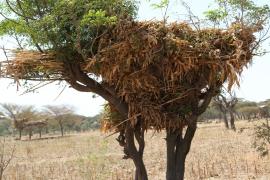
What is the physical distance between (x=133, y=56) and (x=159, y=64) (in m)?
0.42

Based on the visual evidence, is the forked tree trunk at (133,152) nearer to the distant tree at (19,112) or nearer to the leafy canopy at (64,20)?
the leafy canopy at (64,20)

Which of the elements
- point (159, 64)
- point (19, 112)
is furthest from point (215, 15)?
point (19, 112)

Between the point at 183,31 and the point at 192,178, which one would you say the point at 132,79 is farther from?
the point at 192,178

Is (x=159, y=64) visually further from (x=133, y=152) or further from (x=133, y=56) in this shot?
(x=133, y=152)

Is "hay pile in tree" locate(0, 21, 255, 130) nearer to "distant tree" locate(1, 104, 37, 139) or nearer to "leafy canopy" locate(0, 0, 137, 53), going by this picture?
"leafy canopy" locate(0, 0, 137, 53)

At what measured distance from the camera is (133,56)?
6133 millimetres

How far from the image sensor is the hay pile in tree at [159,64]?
20.0 ft

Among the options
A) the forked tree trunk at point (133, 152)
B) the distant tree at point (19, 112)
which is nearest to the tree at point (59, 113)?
the distant tree at point (19, 112)

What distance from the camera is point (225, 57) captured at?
20.6 feet

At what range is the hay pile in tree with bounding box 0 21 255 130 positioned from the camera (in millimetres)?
6086

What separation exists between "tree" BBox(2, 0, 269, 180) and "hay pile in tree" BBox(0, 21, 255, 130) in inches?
0.5

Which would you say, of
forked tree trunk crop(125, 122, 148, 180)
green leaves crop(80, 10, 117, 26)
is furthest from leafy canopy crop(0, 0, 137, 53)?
forked tree trunk crop(125, 122, 148, 180)

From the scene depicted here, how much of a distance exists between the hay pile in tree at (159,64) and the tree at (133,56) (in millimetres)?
13

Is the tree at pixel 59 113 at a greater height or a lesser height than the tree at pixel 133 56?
greater
